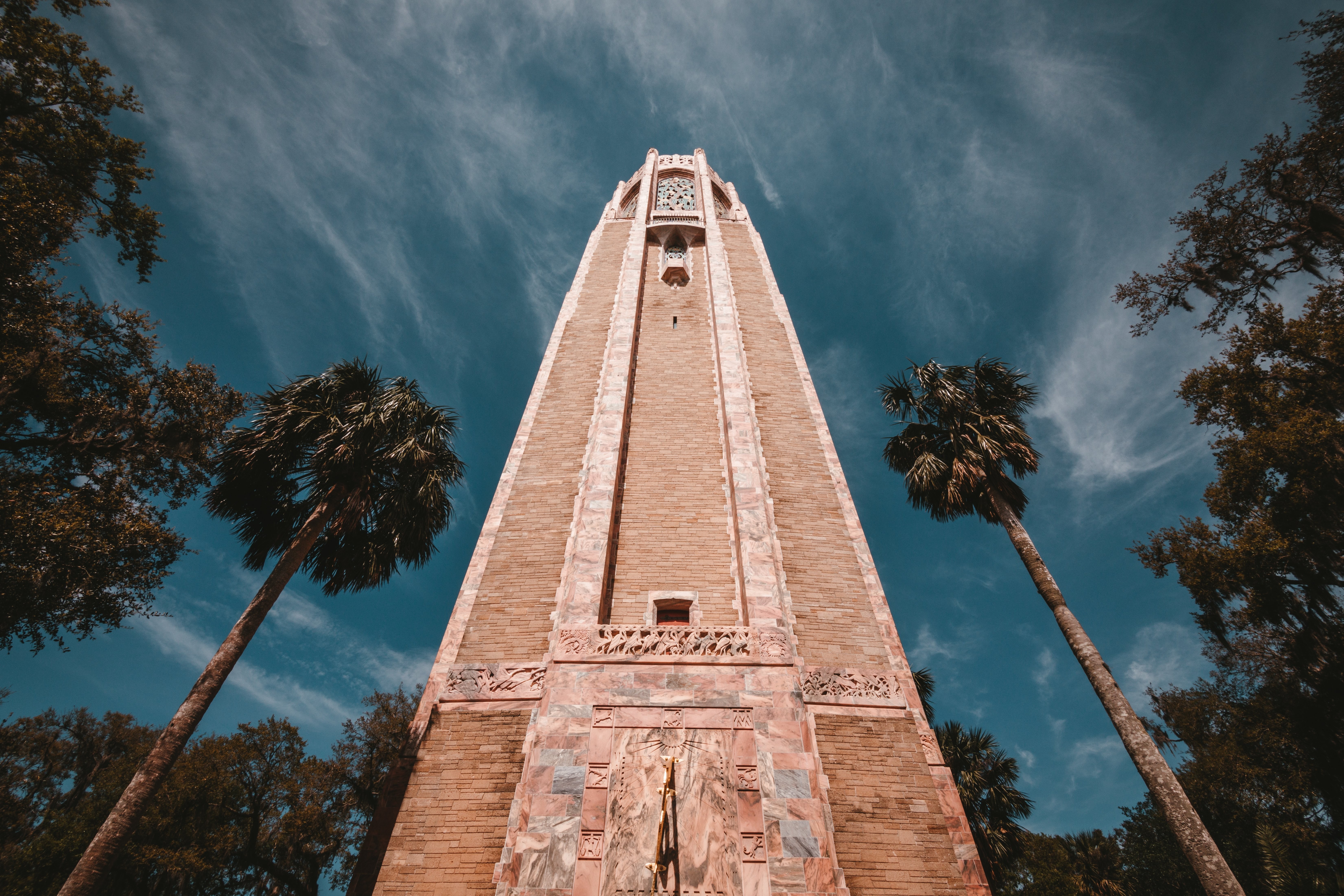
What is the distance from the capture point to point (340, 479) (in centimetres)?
1162

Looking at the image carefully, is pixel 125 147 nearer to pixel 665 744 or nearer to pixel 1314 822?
pixel 665 744

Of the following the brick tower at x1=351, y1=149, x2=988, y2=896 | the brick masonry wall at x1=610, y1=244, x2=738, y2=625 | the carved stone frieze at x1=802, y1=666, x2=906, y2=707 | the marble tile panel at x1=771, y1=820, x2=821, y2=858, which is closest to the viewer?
the marble tile panel at x1=771, y1=820, x2=821, y2=858

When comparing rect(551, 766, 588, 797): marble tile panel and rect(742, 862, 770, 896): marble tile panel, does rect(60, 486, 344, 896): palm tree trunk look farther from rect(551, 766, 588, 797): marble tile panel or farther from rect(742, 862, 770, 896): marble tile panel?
rect(742, 862, 770, 896): marble tile panel

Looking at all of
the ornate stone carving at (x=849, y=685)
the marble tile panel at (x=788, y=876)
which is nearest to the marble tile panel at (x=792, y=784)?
the marble tile panel at (x=788, y=876)

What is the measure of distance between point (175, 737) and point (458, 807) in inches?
160

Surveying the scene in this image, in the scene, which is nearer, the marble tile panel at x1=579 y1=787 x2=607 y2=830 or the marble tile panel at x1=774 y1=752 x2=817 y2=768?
the marble tile panel at x1=579 y1=787 x2=607 y2=830

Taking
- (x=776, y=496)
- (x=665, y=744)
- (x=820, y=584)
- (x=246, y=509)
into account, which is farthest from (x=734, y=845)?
(x=246, y=509)

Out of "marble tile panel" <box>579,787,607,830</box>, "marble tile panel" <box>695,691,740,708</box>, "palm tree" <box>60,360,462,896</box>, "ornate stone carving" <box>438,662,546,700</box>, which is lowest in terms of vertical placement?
"marble tile panel" <box>579,787,607,830</box>

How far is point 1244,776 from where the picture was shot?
54.7ft

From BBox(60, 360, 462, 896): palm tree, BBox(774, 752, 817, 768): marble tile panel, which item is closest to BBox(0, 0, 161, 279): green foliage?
BBox(60, 360, 462, 896): palm tree

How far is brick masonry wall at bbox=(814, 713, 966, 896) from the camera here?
25.9 feet

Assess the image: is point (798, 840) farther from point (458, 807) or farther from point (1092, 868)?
point (1092, 868)

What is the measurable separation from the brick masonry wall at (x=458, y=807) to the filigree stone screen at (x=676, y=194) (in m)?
21.0

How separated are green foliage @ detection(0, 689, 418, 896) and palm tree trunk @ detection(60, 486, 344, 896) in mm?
10867
